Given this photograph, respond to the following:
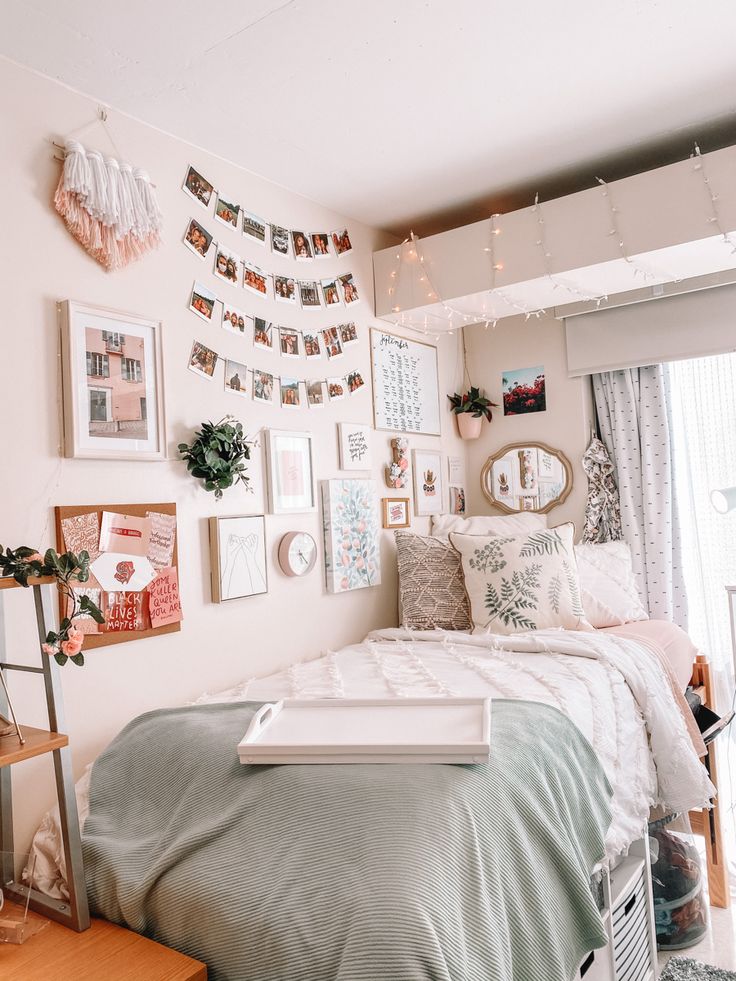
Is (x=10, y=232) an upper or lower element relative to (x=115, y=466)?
upper

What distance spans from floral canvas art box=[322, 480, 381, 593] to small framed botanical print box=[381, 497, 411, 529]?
0.08 m

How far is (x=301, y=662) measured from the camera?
249 centimetres

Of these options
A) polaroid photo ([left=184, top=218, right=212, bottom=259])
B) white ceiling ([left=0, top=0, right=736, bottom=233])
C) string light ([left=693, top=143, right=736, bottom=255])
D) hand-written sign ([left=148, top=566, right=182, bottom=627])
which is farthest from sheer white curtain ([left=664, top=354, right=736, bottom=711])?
hand-written sign ([left=148, top=566, right=182, bottom=627])

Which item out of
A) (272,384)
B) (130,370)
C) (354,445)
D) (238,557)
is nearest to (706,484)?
(354,445)

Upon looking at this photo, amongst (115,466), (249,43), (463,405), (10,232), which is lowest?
(115,466)

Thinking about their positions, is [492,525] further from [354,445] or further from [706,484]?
[706,484]

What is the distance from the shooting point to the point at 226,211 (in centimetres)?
231

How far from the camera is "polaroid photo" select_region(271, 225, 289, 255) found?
8.19ft

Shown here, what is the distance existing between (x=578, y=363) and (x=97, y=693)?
2.31 m

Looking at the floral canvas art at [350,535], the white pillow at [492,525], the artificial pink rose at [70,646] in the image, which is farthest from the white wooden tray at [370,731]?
the white pillow at [492,525]

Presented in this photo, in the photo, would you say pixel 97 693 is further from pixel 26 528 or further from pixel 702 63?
pixel 702 63

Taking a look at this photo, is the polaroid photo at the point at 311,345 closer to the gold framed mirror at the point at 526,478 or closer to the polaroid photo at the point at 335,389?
the polaroid photo at the point at 335,389

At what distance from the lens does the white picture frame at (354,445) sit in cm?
271

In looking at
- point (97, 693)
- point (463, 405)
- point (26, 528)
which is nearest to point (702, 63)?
point (463, 405)
